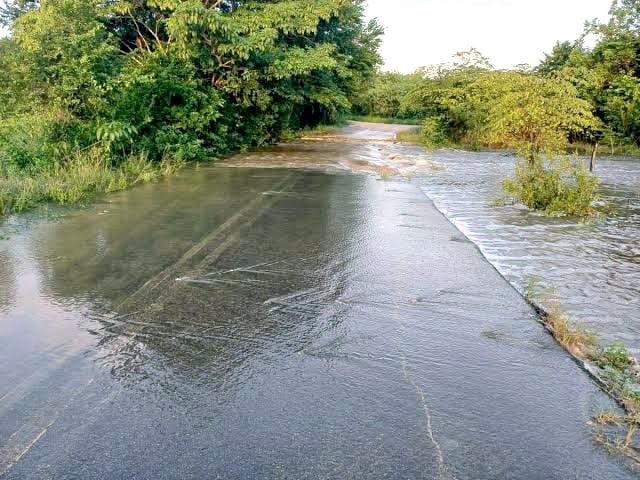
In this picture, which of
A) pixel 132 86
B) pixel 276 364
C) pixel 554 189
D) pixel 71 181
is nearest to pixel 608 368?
pixel 276 364

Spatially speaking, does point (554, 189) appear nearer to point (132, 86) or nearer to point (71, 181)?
point (71, 181)

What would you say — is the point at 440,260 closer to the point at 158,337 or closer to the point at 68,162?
the point at 158,337

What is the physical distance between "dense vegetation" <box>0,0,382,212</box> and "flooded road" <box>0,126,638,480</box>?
4362 mm

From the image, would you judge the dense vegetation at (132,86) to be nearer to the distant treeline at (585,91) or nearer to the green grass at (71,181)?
the green grass at (71,181)

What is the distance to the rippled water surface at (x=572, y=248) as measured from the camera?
5.19m

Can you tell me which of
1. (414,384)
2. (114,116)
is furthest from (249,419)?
(114,116)

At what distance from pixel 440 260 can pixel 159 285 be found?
125 inches

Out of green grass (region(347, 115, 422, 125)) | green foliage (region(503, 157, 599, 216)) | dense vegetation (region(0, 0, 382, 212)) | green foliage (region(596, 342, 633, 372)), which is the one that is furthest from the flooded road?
green grass (region(347, 115, 422, 125))

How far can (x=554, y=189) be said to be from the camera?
9.84 meters

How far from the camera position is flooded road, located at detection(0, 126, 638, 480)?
289 centimetres

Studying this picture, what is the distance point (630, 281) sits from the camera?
6.02 meters

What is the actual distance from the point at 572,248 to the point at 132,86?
35.8 feet

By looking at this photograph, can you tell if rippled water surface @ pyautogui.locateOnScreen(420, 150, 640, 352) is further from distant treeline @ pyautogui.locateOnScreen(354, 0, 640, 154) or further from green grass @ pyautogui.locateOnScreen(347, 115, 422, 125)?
green grass @ pyautogui.locateOnScreen(347, 115, 422, 125)

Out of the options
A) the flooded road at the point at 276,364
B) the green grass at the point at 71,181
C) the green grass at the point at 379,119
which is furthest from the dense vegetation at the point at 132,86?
the green grass at the point at 379,119
